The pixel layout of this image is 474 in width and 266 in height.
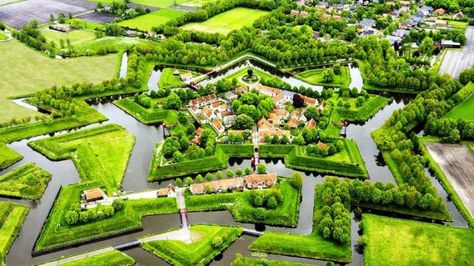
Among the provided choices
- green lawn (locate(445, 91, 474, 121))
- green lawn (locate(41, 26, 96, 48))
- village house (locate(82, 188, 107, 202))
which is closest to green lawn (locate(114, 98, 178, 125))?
village house (locate(82, 188, 107, 202))

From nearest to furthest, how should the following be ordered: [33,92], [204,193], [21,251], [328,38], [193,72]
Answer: [21,251] < [204,193] < [33,92] < [193,72] < [328,38]

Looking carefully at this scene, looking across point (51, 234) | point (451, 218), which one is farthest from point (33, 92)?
point (451, 218)

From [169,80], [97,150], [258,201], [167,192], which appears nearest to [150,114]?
[97,150]

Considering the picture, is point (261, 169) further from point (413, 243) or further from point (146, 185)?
point (413, 243)

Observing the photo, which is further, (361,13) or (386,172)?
(361,13)

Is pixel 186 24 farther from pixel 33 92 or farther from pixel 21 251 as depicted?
pixel 21 251

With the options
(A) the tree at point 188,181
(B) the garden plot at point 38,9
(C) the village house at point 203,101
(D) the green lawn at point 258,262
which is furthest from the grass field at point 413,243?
(B) the garden plot at point 38,9
